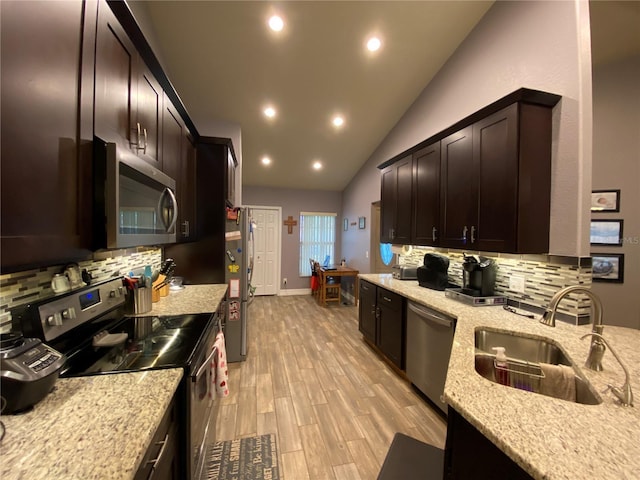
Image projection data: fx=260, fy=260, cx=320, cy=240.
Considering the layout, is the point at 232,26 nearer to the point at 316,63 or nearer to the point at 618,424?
the point at 316,63

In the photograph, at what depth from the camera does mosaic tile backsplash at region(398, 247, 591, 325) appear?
5.53 ft

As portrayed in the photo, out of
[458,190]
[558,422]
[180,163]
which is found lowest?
[558,422]

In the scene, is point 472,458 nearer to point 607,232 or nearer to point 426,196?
point 426,196

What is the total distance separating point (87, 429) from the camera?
65 centimetres

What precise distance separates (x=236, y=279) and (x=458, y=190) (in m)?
2.43

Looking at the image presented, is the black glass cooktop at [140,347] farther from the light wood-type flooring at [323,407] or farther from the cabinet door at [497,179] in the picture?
the cabinet door at [497,179]

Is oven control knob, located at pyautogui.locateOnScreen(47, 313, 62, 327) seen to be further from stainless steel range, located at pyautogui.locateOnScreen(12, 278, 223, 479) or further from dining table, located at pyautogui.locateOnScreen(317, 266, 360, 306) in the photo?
dining table, located at pyautogui.locateOnScreen(317, 266, 360, 306)

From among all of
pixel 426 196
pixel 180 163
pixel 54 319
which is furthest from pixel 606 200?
pixel 54 319

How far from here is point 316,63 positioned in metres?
2.96

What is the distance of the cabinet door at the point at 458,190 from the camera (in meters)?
2.15

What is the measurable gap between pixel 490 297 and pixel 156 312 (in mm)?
2476

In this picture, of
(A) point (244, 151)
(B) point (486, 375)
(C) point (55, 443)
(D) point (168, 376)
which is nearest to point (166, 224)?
(D) point (168, 376)

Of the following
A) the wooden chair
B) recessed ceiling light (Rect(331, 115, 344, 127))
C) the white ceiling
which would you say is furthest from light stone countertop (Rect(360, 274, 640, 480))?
the wooden chair

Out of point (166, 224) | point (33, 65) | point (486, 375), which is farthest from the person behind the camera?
point (166, 224)
